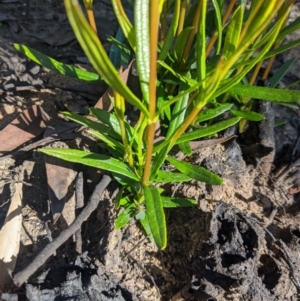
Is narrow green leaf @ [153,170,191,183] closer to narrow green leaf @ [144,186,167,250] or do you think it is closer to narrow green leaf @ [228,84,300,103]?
narrow green leaf @ [144,186,167,250]

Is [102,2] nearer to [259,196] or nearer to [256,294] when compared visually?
[259,196]

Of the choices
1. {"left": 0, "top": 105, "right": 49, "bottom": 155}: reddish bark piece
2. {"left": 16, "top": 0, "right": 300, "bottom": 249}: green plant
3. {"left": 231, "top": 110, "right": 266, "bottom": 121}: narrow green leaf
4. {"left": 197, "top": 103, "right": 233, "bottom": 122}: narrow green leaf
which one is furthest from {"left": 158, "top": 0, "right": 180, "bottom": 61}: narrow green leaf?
{"left": 0, "top": 105, "right": 49, "bottom": 155}: reddish bark piece

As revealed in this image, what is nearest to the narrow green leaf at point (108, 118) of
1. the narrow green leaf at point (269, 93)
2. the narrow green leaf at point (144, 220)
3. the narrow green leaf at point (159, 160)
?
the narrow green leaf at point (159, 160)

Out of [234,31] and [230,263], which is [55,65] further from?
[230,263]

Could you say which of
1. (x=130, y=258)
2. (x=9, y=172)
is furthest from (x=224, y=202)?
(x=9, y=172)

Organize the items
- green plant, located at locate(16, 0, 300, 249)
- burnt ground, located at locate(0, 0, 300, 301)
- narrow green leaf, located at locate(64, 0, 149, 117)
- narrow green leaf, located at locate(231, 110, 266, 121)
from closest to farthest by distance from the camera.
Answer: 1. narrow green leaf, located at locate(64, 0, 149, 117)
2. green plant, located at locate(16, 0, 300, 249)
3. burnt ground, located at locate(0, 0, 300, 301)
4. narrow green leaf, located at locate(231, 110, 266, 121)

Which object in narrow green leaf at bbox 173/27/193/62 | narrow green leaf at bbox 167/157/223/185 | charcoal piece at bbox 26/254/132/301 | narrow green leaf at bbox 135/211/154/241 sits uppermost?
narrow green leaf at bbox 173/27/193/62
